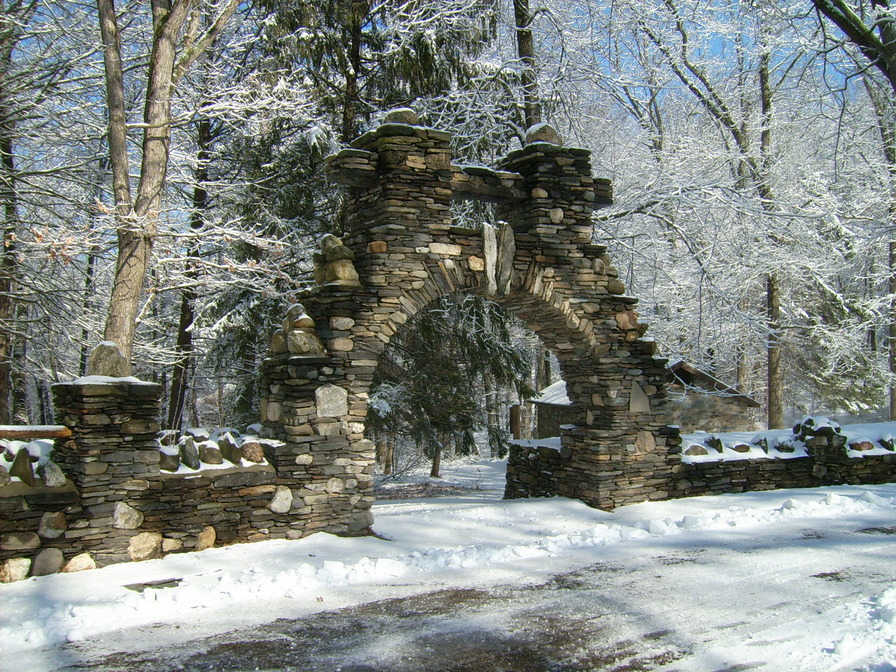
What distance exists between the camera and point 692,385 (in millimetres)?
15625

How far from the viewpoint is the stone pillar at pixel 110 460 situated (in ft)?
18.0

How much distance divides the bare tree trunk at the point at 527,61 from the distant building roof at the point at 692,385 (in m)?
5.56

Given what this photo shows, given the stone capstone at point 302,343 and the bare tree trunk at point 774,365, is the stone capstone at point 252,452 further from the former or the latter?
the bare tree trunk at point 774,365

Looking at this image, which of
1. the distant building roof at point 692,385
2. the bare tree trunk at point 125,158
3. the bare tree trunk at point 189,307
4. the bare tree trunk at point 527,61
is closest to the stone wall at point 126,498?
the bare tree trunk at point 125,158

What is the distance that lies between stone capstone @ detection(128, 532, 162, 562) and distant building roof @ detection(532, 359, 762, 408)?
8757 mm

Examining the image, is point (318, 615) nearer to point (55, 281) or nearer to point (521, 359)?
point (55, 281)

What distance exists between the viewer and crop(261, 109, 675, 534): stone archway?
677 centimetres

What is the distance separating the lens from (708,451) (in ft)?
29.4

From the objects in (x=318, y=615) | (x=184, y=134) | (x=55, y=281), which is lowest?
(x=318, y=615)

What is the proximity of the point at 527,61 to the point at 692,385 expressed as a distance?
820 cm

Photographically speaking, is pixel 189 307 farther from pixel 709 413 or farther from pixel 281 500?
pixel 709 413

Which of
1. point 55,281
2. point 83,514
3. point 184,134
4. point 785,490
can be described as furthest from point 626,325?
point 184,134

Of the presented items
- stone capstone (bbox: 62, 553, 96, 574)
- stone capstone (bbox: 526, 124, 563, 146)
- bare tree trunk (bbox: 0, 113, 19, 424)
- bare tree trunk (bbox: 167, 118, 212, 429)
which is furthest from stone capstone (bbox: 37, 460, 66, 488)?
bare tree trunk (bbox: 167, 118, 212, 429)

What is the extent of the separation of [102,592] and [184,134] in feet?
34.8
